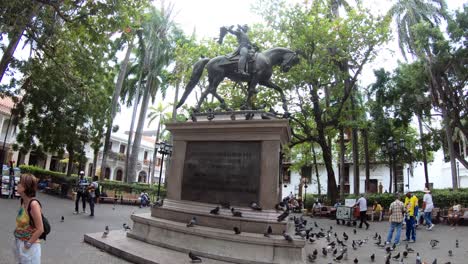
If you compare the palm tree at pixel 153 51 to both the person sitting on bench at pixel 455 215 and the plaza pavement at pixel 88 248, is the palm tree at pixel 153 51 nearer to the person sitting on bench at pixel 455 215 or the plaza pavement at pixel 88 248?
the plaza pavement at pixel 88 248

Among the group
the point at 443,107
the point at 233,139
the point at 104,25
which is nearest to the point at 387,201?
the point at 443,107

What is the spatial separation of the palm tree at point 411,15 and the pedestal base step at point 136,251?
22.1 m

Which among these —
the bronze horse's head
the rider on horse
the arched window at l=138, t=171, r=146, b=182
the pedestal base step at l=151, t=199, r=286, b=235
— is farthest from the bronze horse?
the arched window at l=138, t=171, r=146, b=182

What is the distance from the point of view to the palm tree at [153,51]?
3112 cm

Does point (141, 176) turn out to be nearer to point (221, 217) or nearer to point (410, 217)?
point (410, 217)

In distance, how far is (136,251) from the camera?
6770mm

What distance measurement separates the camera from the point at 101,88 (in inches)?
948

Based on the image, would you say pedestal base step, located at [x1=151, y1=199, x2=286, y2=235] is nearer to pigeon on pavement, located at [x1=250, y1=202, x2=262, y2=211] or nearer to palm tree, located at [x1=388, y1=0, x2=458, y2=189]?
pigeon on pavement, located at [x1=250, y1=202, x2=262, y2=211]

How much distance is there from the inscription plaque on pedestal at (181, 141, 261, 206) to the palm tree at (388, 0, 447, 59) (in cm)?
1978

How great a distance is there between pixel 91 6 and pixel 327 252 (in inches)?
340

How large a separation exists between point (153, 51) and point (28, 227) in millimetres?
30224

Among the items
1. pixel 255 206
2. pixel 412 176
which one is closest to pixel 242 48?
pixel 255 206

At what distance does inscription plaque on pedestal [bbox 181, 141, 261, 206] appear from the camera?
24.9ft

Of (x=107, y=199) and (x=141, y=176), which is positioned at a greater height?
(x=141, y=176)
